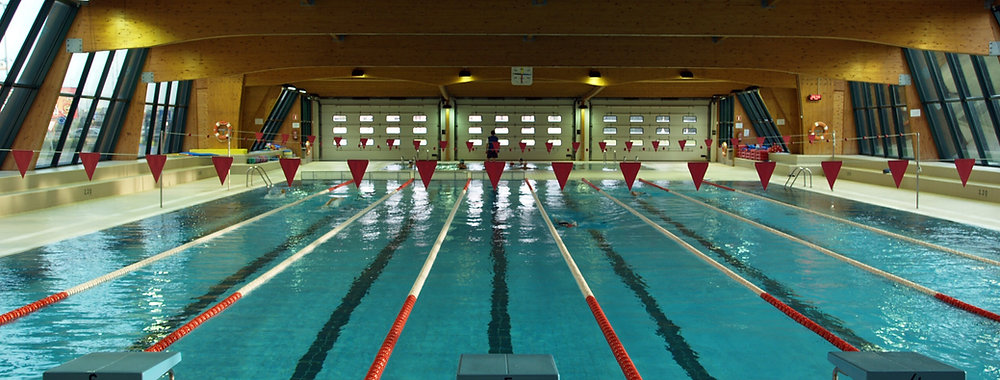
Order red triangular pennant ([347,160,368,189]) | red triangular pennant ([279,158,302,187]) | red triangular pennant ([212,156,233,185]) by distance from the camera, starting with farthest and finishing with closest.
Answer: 1. red triangular pennant ([212,156,233,185])
2. red triangular pennant ([347,160,368,189])
3. red triangular pennant ([279,158,302,187])

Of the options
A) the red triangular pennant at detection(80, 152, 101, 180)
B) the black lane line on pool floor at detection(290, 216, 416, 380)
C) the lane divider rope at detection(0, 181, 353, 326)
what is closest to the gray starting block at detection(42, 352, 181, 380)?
the black lane line on pool floor at detection(290, 216, 416, 380)

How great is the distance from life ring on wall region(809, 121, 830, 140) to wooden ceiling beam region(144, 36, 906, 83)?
13.9 ft

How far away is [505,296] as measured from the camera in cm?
612

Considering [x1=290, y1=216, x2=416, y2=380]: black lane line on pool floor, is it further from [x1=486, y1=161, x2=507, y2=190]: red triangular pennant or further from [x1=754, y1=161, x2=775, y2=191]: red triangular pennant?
[x1=754, y1=161, x2=775, y2=191]: red triangular pennant

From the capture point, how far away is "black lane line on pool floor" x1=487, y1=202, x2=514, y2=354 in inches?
187

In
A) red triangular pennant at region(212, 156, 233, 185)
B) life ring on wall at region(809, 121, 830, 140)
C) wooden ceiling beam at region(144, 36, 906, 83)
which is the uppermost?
wooden ceiling beam at region(144, 36, 906, 83)

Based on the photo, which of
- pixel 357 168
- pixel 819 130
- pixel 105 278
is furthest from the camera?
pixel 819 130

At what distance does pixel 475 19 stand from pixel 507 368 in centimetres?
1170

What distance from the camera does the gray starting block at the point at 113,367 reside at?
7.97 ft

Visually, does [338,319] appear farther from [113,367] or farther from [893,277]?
[893,277]

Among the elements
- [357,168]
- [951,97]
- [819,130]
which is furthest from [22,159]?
[951,97]

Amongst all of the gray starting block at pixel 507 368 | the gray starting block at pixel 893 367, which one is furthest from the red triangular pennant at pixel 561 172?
the gray starting block at pixel 507 368

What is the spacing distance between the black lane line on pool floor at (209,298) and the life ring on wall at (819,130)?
18.6 meters

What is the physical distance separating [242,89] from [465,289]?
17372 millimetres
